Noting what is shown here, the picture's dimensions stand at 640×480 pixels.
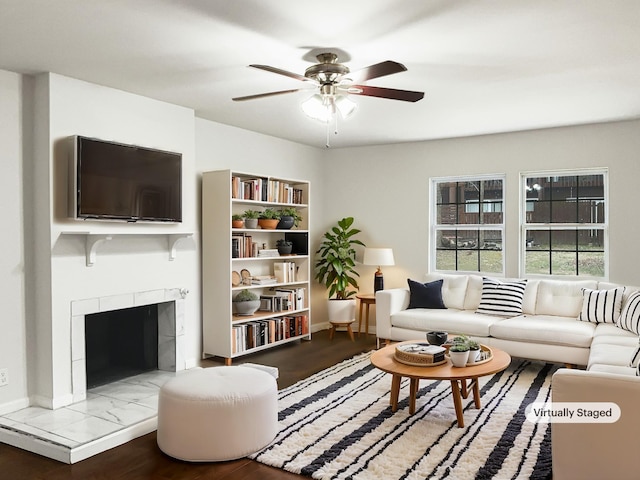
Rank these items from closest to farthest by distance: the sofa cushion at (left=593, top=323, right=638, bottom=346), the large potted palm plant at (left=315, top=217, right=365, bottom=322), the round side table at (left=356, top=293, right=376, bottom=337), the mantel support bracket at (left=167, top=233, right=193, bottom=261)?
the sofa cushion at (left=593, top=323, right=638, bottom=346), the mantel support bracket at (left=167, top=233, right=193, bottom=261), the round side table at (left=356, top=293, right=376, bottom=337), the large potted palm plant at (left=315, top=217, right=365, bottom=322)

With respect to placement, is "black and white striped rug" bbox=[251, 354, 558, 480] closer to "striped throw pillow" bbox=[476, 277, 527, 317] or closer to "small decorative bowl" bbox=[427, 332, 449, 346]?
"small decorative bowl" bbox=[427, 332, 449, 346]

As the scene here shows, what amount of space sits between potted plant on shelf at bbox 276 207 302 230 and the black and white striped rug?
6.20 feet

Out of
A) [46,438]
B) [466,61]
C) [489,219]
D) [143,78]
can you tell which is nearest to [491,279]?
[489,219]

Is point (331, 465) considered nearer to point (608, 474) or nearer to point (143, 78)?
point (608, 474)

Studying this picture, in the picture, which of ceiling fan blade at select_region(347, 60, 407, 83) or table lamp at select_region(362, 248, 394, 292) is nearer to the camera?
ceiling fan blade at select_region(347, 60, 407, 83)

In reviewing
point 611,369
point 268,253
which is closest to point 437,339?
point 611,369

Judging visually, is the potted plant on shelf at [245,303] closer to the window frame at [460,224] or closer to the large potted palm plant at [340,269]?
the large potted palm plant at [340,269]

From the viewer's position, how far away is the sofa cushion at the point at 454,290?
573cm

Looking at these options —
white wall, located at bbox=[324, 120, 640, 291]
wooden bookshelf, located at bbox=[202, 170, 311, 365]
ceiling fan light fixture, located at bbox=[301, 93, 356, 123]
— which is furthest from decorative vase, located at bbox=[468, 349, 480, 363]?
white wall, located at bbox=[324, 120, 640, 291]

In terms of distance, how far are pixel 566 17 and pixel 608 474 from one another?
2254 millimetres

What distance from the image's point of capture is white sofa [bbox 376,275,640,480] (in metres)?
2.37

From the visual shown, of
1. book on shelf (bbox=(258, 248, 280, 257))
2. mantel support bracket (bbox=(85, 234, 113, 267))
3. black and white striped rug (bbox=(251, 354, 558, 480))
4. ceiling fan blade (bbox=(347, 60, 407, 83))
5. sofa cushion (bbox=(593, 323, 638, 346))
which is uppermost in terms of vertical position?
ceiling fan blade (bbox=(347, 60, 407, 83))

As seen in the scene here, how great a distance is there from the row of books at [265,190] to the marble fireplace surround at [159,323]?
1.15 meters

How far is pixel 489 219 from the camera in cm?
613
